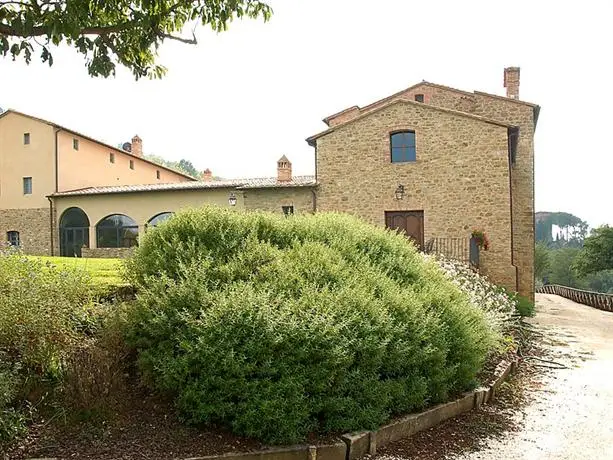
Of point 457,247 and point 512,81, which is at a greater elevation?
point 512,81

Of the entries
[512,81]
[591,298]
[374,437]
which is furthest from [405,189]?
[591,298]

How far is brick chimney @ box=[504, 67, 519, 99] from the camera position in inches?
896

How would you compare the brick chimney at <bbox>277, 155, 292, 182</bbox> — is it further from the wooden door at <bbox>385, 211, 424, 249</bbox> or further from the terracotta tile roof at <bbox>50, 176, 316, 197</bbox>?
the wooden door at <bbox>385, 211, 424, 249</bbox>

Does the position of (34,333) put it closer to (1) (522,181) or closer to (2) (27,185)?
(1) (522,181)

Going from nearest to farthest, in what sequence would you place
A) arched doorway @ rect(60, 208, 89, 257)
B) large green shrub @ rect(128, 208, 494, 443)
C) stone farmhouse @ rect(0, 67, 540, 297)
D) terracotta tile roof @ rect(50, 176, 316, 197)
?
large green shrub @ rect(128, 208, 494, 443)
stone farmhouse @ rect(0, 67, 540, 297)
terracotta tile roof @ rect(50, 176, 316, 197)
arched doorway @ rect(60, 208, 89, 257)

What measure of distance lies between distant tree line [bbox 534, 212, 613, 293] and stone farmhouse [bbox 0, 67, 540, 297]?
44.4ft

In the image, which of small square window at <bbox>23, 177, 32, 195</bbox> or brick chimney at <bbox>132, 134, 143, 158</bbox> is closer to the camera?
small square window at <bbox>23, 177, 32, 195</bbox>

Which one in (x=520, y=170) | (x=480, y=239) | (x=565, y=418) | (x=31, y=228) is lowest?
(x=565, y=418)

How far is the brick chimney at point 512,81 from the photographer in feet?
74.6

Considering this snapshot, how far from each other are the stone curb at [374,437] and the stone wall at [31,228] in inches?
948

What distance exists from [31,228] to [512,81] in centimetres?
2451

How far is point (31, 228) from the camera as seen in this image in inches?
1040

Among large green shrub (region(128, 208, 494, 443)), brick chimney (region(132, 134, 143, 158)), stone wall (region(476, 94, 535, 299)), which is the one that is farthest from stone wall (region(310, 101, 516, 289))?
brick chimney (region(132, 134, 143, 158))

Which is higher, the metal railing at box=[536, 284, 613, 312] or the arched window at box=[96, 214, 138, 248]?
the arched window at box=[96, 214, 138, 248]
